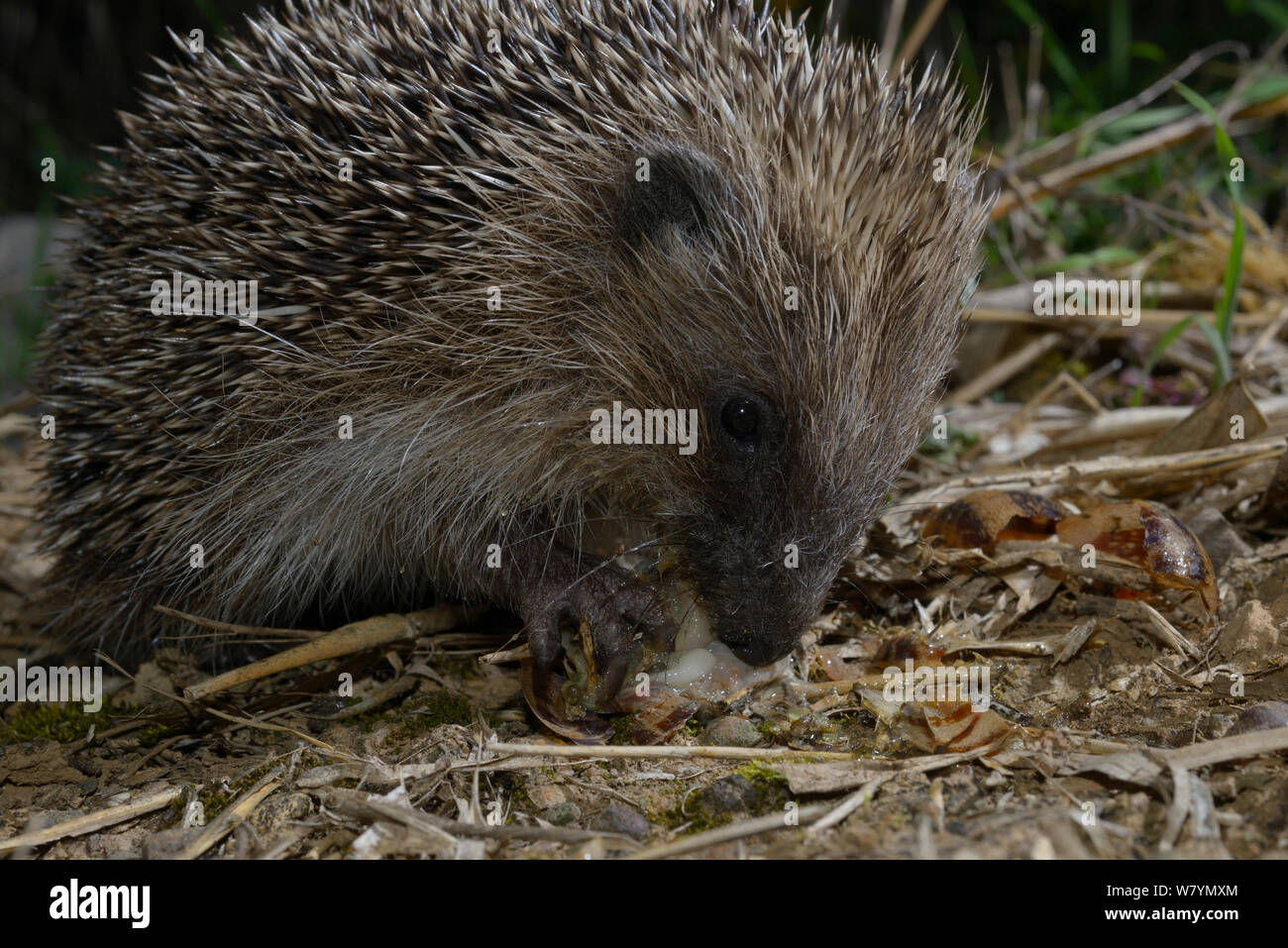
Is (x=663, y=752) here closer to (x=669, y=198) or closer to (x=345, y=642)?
(x=345, y=642)

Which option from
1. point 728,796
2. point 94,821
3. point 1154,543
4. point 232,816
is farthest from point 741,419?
point 94,821

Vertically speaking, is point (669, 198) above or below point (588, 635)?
above

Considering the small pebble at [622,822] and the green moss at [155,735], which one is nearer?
the small pebble at [622,822]

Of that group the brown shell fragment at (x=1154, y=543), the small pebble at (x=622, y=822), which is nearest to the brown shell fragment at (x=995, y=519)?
the brown shell fragment at (x=1154, y=543)

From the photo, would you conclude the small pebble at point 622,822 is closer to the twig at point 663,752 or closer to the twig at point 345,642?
the twig at point 663,752

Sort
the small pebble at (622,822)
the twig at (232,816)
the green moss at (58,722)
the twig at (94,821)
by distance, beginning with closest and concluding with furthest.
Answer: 1. the small pebble at (622,822)
2. the twig at (232,816)
3. the twig at (94,821)
4. the green moss at (58,722)

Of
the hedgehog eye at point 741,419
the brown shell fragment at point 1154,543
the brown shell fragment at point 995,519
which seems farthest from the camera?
the brown shell fragment at point 995,519
